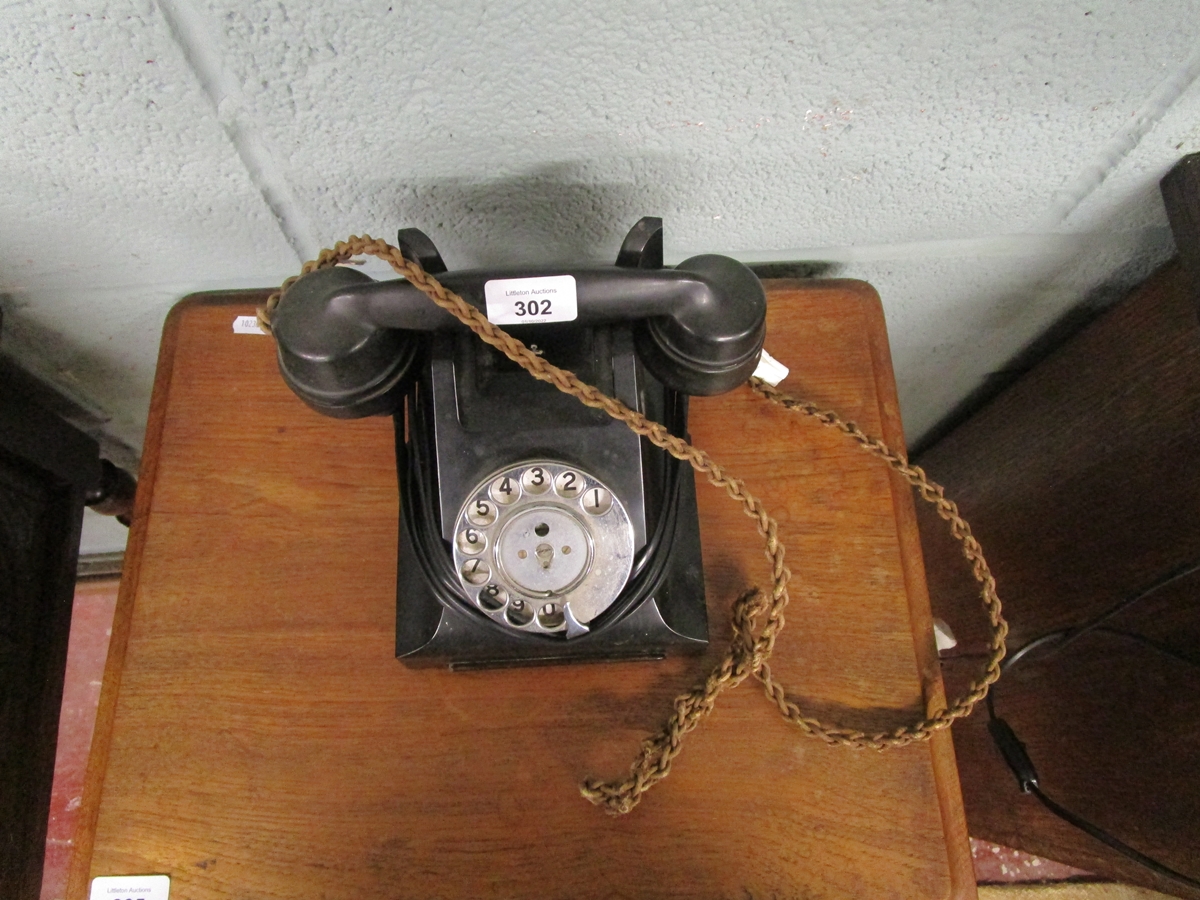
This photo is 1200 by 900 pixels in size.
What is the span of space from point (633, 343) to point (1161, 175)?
1.48 feet

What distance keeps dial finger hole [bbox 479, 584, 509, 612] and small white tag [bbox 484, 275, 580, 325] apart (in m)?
0.18

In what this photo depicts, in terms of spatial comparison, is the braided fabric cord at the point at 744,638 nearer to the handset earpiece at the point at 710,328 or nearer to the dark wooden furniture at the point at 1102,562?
the handset earpiece at the point at 710,328

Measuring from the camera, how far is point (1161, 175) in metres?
0.61

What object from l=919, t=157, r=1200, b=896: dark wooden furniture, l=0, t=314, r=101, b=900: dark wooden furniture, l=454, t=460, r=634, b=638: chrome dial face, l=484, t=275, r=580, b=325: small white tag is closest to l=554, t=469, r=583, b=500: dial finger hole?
l=454, t=460, r=634, b=638: chrome dial face

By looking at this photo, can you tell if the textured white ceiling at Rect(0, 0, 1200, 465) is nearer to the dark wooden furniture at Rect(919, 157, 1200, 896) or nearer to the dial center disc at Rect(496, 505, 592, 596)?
the dark wooden furniture at Rect(919, 157, 1200, 896)

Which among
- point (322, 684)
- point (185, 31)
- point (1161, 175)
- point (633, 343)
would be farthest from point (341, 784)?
point (1161, 175)

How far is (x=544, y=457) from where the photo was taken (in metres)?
0.53

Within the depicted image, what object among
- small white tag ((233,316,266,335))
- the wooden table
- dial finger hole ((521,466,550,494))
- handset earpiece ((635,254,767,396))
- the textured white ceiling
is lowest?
the wooden table

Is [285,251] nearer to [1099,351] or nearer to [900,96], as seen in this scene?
[900,96]

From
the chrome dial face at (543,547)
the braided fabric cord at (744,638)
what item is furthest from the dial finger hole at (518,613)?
the braided fabric cord at (744,638)

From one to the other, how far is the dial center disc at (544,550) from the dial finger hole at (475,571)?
2 cm

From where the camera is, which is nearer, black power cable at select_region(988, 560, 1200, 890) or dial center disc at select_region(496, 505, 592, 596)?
dial center disc at select_region(496, 505, 592, 596)

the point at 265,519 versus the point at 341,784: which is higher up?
the point at 265,519

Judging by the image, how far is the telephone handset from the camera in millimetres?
492
